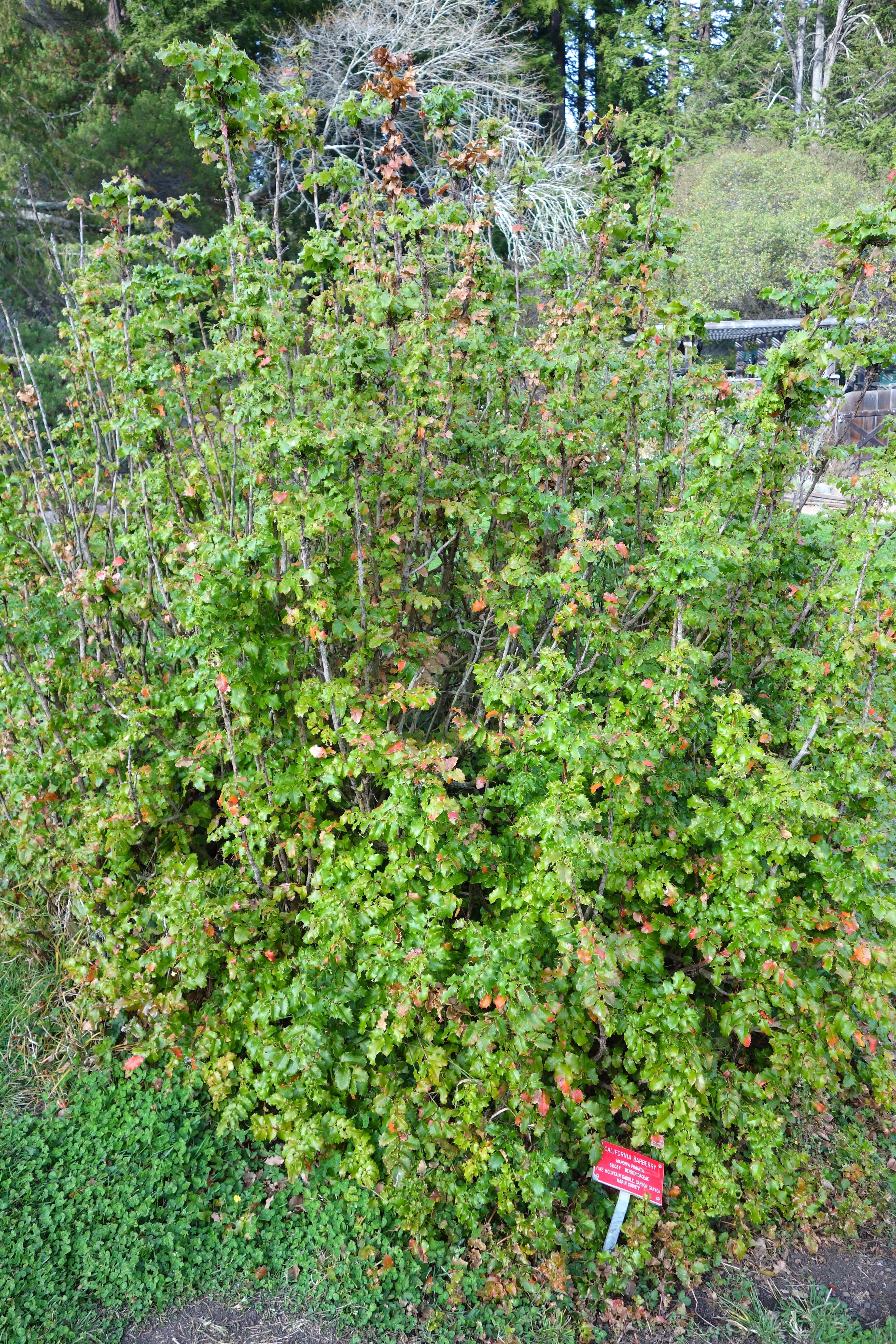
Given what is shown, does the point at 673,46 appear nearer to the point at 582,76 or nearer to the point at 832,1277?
the point at 582,76

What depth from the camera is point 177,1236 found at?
7.84 feet

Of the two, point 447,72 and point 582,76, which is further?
point 582,76

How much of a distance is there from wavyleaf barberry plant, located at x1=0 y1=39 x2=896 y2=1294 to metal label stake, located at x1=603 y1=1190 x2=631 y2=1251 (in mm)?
54

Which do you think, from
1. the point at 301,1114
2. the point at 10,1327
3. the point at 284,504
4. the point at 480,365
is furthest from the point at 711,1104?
the point at 480,365

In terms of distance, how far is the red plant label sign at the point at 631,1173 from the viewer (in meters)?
2.35

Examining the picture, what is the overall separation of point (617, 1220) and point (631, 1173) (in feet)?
0.61

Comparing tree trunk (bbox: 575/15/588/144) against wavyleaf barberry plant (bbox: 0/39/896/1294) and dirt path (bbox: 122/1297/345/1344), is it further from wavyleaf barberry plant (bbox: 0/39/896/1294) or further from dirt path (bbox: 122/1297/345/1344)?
dirt path (bbox: 122/1297/345/1344)

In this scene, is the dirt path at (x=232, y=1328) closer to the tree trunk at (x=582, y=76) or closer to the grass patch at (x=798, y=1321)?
the grass patch at (x=798, y=1321)

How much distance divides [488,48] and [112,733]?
1305 cm

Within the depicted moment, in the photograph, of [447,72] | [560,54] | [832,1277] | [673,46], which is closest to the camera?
[832,1277]

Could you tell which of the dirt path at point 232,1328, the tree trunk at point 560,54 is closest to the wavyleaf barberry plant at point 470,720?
the dirt path at point 232,1328

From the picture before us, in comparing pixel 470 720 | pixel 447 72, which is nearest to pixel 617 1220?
pixel 470 720

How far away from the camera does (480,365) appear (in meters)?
2.96

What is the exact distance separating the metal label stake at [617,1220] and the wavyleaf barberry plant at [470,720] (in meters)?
0.05
